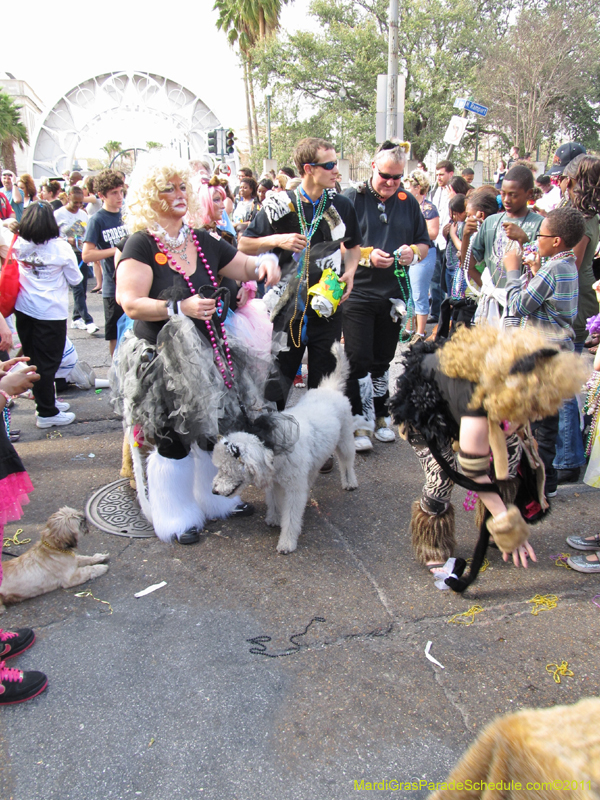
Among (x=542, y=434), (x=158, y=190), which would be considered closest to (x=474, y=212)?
(x=542, y=434)

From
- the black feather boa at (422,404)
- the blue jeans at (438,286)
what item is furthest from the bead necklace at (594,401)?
the blue jeans at (438,286)

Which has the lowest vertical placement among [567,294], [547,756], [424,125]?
[547,756]

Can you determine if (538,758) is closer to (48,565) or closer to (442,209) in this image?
(48,565)

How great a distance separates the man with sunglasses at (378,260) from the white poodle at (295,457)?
1.88 feet

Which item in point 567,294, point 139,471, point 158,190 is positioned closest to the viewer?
point 158,190

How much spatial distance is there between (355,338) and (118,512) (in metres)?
2.35

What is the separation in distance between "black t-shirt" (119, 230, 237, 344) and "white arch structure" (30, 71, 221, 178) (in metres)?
50.6

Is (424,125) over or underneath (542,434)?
over

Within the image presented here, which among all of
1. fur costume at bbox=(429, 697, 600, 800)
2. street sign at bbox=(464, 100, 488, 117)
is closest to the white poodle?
fur costume at bbox=(429, 697, 600, 800)

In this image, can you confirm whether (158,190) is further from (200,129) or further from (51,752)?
(200,129)

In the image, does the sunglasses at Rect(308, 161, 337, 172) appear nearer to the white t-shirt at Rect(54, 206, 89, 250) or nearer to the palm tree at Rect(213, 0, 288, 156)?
the white t-shirt at Rect(54, 206, 89, 250)

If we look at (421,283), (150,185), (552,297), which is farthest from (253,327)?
(421,283)

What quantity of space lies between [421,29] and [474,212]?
3842cm

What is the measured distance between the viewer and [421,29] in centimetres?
3528
